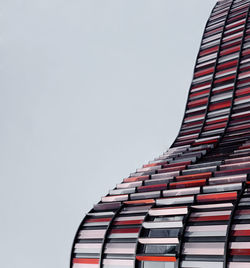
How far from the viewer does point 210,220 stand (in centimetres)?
3150

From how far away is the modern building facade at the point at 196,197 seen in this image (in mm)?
30156

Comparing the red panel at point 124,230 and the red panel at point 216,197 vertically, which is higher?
the red panel at point 216,197

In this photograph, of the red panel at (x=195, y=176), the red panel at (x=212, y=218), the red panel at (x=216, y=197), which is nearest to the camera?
the red panel at (x=212, y=218)

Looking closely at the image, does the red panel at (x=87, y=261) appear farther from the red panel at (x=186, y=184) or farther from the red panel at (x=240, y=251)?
the red panel at (x=240, y=251)

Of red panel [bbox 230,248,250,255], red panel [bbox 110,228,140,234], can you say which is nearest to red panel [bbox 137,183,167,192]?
red panel [bbox 110,228,140,234]

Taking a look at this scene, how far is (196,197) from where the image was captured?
36375 millimetres

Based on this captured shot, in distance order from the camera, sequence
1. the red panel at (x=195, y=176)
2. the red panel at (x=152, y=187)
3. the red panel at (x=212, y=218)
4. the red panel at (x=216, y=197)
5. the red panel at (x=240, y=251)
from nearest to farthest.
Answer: the red panel at (x=240, y=251)
the red panel at (x=212, y=218)
the red panel at (x=216, y=197)
the red panel at (x=195, y=176)
the red panel at (x=152, y=187)

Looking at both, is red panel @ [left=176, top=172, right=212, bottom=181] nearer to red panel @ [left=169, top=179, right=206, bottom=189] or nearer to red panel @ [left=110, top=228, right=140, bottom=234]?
red panel @ [left=169, top=179, right=206, bottom=189]

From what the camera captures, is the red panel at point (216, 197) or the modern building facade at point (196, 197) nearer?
the modern building facade at point (196, 197)

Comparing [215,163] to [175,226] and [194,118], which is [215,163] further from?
[194,118]

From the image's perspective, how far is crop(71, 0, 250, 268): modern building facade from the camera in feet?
98.9

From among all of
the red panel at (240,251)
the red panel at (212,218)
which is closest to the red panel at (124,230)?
the red panel at (212,218)

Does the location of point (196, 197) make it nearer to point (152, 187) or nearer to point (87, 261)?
point (152, 187)

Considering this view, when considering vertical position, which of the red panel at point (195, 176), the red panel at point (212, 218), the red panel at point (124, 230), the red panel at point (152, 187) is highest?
the red panel at point (195, 176)
